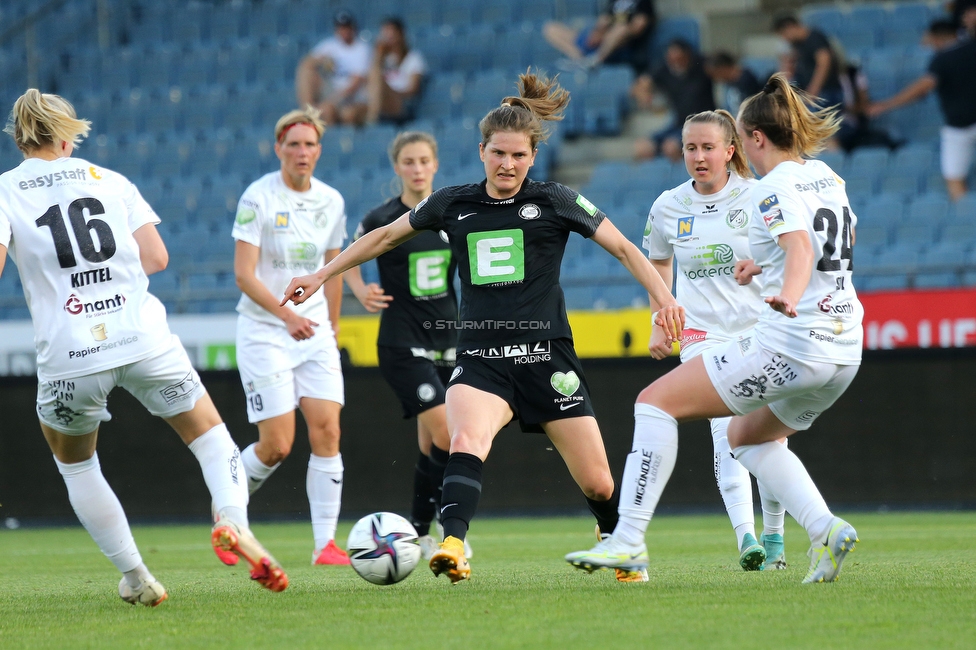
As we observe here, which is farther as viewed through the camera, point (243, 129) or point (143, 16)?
point (143, 16)

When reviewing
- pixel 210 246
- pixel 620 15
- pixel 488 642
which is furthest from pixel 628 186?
pixel 488 642

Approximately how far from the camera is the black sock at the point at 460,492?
5.17 meters

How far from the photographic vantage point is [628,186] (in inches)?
597

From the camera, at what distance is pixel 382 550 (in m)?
5.35

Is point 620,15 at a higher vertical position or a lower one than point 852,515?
higher

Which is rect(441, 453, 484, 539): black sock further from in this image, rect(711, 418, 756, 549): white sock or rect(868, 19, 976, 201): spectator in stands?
rect(868, 19, 976, 201): spectator in stands

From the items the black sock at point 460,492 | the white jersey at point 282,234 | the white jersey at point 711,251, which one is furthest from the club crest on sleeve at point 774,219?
the white jersey at point 282,234

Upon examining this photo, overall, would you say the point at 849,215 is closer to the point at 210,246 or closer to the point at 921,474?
the point at 921,474

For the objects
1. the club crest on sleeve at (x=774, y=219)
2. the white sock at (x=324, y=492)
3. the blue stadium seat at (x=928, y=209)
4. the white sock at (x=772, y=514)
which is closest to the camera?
the club crest on sleeve at (x=774, y=219)

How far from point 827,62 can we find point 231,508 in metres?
10.7

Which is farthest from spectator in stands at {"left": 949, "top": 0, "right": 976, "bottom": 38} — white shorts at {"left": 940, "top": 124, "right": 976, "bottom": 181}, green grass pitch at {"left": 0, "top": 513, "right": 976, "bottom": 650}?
green grass pitch at {"left": 0, "top": 513, "right": 976, "bottom": 650}

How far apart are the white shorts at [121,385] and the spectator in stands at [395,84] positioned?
12637 millimetres

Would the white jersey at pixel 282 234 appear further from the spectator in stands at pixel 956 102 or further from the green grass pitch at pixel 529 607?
the spectator in stands at pixel 956 102

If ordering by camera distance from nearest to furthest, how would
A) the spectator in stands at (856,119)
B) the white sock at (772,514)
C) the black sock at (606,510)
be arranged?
the black sock at (606,510) < the white sock at (772,514) < the spectator in stands at (856,119)
